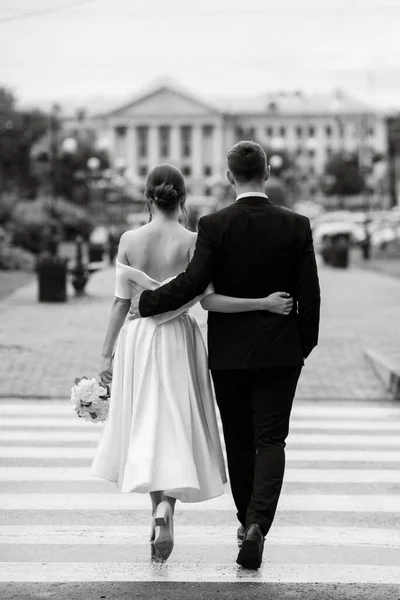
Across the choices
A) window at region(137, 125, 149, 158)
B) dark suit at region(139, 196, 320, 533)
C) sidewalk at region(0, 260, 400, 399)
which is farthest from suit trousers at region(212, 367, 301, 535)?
window at region(137, 125, 149, 158)

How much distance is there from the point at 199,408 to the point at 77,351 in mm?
9386

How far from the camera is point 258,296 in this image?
17.7 feet

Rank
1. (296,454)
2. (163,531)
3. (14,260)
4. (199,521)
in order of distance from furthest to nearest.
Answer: (14,260), (296,454), (199,521), (163,531)

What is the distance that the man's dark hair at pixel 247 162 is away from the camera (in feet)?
17.8

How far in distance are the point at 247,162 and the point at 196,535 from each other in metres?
1.86

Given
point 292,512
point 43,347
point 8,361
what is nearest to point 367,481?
point 292,512

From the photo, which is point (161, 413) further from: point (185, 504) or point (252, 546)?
point (185, 504)

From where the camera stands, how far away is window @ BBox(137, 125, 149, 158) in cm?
15712

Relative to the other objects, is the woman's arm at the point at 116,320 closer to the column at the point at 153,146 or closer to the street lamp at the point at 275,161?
the street lamp at the point at 275,161

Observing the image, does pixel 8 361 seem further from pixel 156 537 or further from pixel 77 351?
pixel 156 537

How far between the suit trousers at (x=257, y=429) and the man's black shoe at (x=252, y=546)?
36 millimetres

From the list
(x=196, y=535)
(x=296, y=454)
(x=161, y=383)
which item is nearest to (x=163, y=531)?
(x=161, y=383)

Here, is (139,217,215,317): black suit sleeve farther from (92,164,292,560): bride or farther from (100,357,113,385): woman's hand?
(100,357,113,385): woman's hand

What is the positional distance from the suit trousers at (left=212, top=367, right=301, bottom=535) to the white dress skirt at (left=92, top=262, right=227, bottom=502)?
3.6 inches
